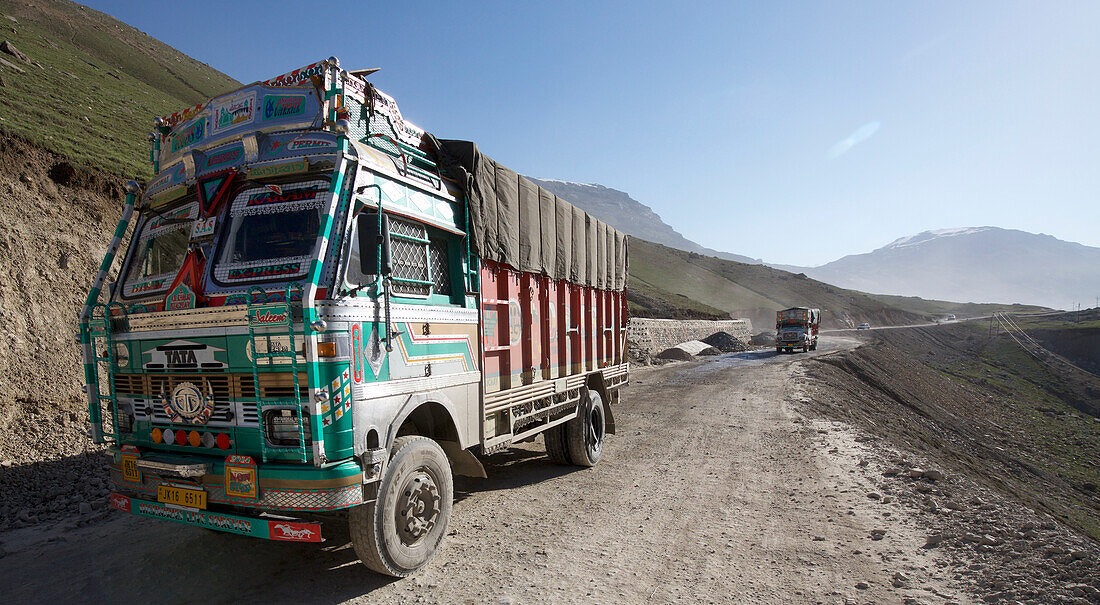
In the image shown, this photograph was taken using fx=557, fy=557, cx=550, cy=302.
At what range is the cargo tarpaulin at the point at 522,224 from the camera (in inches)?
234

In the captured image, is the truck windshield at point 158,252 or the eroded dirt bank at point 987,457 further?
the eroded dirt bank at point 987,457

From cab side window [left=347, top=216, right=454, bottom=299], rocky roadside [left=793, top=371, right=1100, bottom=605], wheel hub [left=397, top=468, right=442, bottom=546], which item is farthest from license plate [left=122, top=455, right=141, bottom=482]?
rocky roadside [left=793, top=371, right=1100, bottom=605]

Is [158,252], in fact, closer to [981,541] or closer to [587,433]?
[587,433]

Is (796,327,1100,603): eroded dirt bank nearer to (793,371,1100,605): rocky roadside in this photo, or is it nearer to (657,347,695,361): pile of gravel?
(793,371,1100,605): rocky roadside

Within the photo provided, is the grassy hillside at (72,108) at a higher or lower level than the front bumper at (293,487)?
higher

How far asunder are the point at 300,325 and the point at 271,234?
111cm

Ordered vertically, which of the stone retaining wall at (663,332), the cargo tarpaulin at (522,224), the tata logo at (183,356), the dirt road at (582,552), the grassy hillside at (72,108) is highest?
the grassy hillside at (72,108)

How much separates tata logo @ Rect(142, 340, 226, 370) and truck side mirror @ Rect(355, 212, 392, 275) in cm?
121

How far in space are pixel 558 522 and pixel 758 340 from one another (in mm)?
44443

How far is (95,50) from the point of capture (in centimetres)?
4916

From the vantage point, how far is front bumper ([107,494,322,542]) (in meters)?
3.78

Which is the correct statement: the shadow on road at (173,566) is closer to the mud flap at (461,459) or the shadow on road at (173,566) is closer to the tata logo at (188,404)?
the mud flap at (461,459)

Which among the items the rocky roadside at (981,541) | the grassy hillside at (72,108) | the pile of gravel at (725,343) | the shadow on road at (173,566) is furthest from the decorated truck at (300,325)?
the pile of gravel at (725,343)

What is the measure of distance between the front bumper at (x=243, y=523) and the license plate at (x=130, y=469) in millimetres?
226
